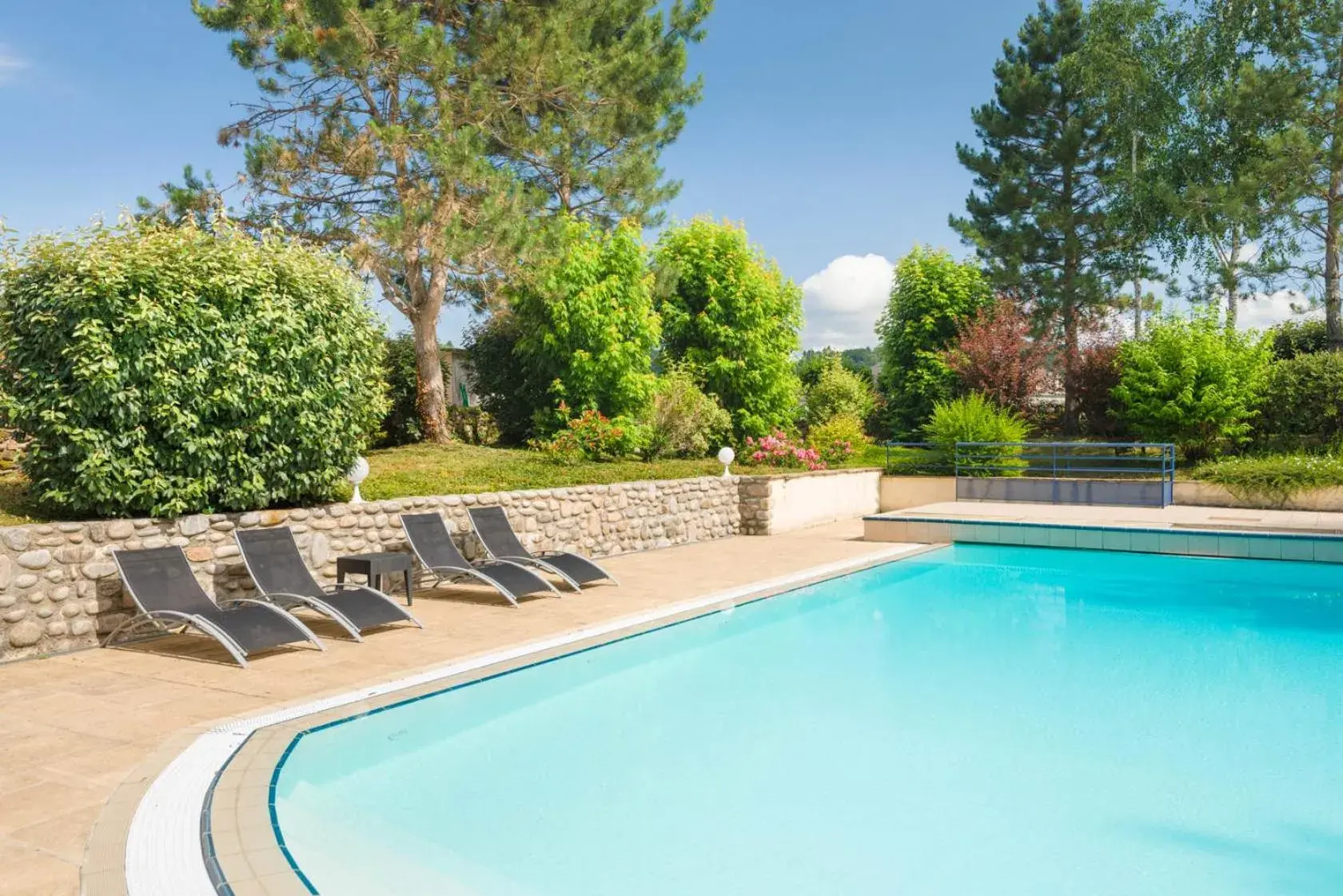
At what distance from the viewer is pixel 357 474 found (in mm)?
9180

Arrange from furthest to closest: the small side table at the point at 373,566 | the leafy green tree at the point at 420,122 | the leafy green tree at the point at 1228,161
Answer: the leafy green tree at the point at 1228,161 → the leafy green tree at the point at 420,122 → the small side table at the point at 373,566

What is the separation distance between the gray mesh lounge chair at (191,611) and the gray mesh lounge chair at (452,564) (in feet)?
6.37

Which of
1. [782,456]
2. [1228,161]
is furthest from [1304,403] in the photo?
[782,456]

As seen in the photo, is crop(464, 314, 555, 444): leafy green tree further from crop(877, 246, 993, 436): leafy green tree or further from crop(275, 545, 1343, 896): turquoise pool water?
crop(877, 246, 993, 436): leafy green tree

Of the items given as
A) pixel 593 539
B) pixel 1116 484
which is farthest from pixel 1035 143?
pixel 593 539

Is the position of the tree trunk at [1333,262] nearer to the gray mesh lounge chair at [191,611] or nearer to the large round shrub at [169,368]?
the large round shrub at [169,368]

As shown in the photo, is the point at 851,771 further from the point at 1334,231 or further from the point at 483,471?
the point at 1334,231

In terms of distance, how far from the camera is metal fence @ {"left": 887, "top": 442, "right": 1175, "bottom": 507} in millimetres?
16953

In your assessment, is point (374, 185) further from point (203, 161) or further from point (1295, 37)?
point (1295, 37)

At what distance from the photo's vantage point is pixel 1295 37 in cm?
2341

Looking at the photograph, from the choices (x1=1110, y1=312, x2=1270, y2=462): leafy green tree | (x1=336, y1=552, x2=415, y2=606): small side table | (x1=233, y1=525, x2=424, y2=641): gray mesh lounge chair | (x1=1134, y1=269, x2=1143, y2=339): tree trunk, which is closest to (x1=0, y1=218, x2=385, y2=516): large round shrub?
(x1=233, y1=525, x2=424, y2=641): gray mesh lounge chair

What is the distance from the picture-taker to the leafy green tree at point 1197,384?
18.9 meters

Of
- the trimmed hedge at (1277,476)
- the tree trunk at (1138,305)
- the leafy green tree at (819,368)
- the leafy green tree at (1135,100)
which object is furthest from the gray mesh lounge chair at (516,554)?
the tree trunk at (1138,305)

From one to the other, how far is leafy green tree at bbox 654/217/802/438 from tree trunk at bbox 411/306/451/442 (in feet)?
21.7
